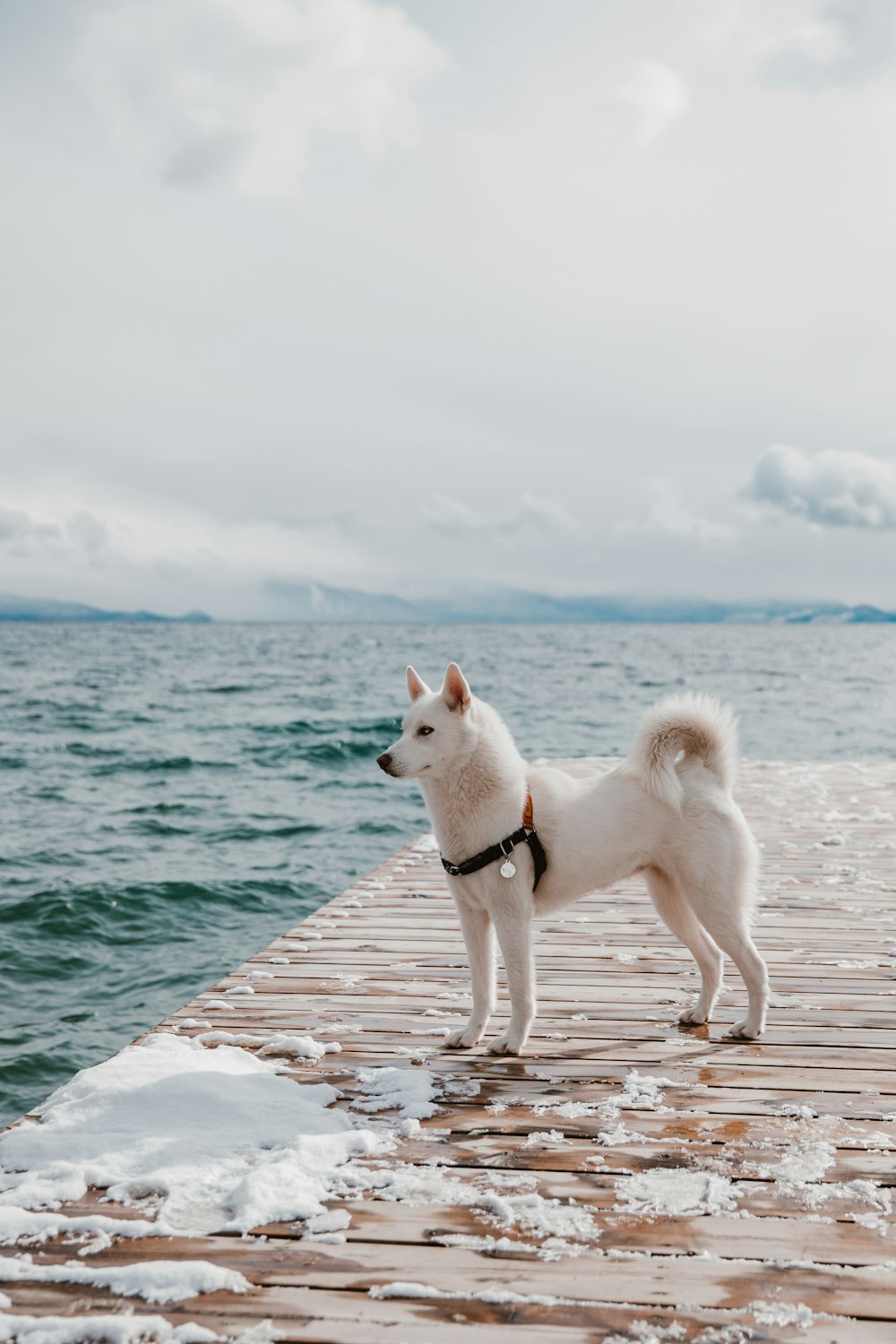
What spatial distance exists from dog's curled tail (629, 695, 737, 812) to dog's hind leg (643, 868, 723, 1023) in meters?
0.46

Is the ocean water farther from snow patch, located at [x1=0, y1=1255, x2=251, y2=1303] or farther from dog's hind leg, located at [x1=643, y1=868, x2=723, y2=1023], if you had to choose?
dog's hind leg, located at [x1=643, y1=868, x2=723, y2=1023]

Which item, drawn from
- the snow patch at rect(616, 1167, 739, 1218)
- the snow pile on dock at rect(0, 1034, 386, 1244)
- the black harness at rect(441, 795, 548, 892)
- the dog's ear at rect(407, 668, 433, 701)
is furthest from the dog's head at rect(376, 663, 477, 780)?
the snow patch at rect(616, 1167, 739, 1218)

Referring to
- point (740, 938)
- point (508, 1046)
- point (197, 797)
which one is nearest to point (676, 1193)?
point (508, 1046)

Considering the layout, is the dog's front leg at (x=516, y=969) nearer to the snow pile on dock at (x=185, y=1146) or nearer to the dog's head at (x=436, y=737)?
the dog's head at (x=436, y=737)

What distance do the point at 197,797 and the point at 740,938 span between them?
11.6m

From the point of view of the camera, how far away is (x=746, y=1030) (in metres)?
3.71

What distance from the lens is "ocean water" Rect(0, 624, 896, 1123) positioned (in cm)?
712

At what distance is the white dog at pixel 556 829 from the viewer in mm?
3494

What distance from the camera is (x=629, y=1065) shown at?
346cm

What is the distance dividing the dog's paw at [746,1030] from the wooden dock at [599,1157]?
6 cm

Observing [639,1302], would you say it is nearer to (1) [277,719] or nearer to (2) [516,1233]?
(2) [516,1233]

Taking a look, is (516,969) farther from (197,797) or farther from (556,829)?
(197,797)

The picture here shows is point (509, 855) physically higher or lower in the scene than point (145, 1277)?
higher

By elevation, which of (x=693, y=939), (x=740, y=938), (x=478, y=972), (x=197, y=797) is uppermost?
(x=740, y=938)
